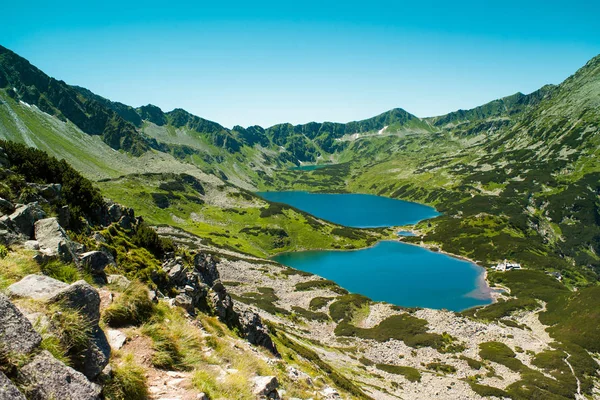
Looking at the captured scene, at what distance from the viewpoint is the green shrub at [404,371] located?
56.0 m

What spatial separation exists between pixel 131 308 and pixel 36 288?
3775mm

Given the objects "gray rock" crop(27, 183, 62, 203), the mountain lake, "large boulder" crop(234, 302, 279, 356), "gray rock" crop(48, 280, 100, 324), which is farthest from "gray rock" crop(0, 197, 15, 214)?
Answer: the mountain lake

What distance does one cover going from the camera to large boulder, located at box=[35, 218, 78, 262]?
12.0m

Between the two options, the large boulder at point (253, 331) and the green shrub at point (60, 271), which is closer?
the green shrub at point (60, 271)

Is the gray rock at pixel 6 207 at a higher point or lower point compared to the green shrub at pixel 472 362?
higher

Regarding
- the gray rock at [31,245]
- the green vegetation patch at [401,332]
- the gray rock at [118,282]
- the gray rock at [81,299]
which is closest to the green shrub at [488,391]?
the green vegetation patch at [401,332]

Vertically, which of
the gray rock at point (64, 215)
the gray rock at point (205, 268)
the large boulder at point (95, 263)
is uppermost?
the large boulder at point (95, 263)

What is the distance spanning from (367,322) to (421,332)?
14441mm

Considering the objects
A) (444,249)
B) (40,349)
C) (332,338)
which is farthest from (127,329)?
(444,249)

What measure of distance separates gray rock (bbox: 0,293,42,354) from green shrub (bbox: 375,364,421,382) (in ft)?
199

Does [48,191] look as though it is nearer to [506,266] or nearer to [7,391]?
[7,391]

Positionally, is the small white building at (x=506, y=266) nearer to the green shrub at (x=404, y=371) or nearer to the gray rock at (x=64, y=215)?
the green shrub at (x=404, y=371)

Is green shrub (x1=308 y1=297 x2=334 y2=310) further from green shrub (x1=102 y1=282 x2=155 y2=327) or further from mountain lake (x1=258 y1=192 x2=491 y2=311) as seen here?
green shrub (x1=102 y1=282 x2=155 y2=327)

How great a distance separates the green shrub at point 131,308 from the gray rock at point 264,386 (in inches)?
169
